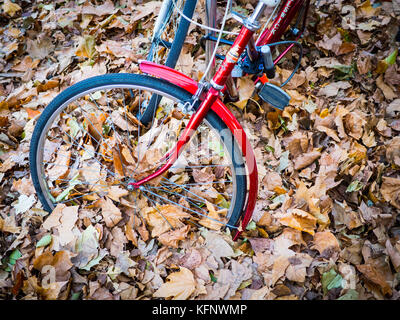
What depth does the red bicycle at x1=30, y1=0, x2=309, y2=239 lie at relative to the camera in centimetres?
133

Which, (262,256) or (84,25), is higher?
(84,25)

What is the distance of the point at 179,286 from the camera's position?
154 cm

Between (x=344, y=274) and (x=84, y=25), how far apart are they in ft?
10.1

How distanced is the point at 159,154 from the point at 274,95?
823 mm

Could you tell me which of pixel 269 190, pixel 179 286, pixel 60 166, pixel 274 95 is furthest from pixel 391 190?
pixel 60 166

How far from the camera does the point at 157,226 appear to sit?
1.74m

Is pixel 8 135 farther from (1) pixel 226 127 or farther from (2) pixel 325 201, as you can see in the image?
(2) pixel 325 201

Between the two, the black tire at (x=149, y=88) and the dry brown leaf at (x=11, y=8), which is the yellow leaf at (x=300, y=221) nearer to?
the black tire at (x=149, y=88)

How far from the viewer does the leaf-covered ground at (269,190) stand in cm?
156

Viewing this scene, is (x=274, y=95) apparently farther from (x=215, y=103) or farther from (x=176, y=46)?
(x=176, y=46)

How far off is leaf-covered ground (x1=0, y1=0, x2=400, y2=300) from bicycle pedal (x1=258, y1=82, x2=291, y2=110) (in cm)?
48

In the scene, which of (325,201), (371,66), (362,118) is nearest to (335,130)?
(362,118)

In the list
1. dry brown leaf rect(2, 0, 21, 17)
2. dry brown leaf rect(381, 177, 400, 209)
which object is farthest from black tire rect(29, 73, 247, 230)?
dry brown leaf rect(2, 0, 21, 17)

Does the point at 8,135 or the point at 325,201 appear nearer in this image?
the point at 325,201
